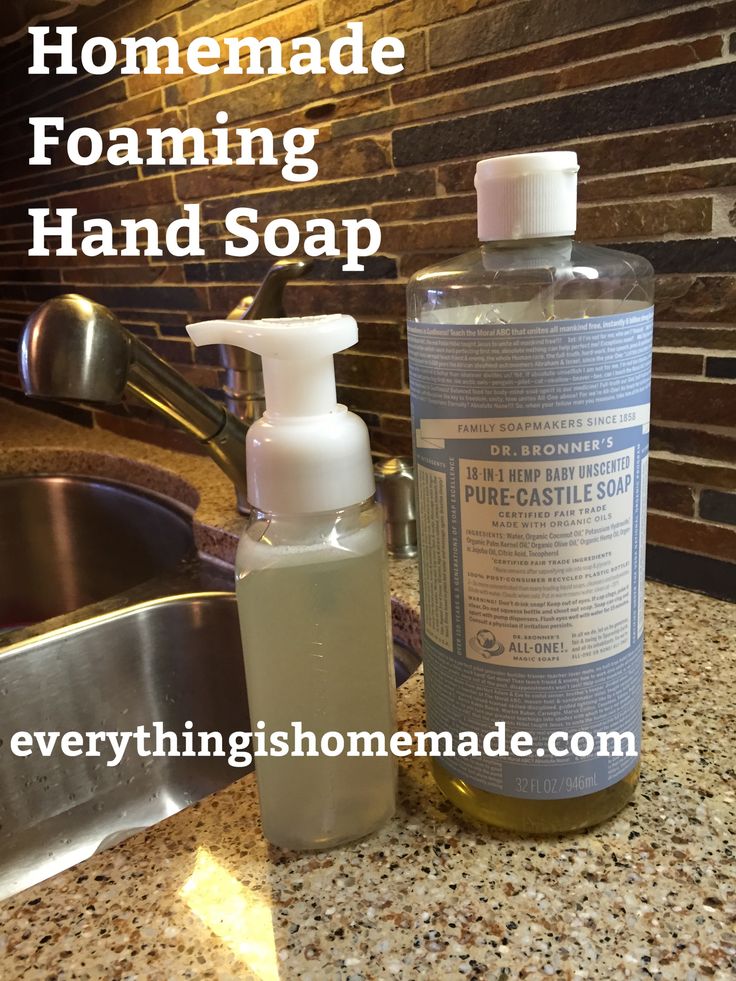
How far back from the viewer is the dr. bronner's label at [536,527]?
33 cm

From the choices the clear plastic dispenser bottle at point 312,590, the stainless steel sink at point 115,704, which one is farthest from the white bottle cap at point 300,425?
the stainless steel sink at point 115,704

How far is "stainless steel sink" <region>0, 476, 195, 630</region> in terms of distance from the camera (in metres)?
1.20

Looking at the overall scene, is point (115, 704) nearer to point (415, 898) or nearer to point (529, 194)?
point (415, 898)

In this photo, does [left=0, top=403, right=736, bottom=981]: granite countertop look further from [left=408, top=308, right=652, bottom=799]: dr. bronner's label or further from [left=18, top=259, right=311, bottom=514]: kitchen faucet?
[left=18, top=259, right=311, bottom=514]: kitchen faucet

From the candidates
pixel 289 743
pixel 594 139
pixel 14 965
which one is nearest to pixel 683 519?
pixel 594 139

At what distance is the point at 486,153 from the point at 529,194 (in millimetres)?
424

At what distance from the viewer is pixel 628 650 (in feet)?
1.23

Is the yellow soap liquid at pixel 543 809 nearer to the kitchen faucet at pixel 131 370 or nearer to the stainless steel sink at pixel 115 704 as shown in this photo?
the stainless steel sink at pixel 115 704

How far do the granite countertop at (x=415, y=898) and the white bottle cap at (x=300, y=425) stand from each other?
0.57 ft

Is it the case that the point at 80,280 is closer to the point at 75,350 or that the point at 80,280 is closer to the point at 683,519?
the point at 75,350

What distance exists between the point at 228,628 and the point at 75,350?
293 mm

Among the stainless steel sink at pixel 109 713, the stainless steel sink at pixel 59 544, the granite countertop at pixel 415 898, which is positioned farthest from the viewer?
the stainless steel sink at pixel 59 544

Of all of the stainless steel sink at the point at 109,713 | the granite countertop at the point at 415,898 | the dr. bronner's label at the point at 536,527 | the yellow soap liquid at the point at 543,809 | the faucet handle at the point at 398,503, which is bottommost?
the stainless steel sink at the point at 109,713

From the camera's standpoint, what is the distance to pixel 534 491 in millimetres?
339
